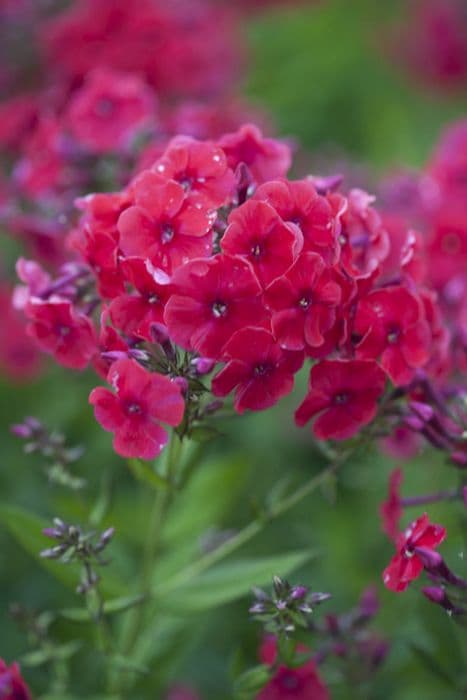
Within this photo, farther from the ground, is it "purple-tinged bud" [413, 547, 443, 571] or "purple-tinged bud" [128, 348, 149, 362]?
"purple-tinged bud" [128, 348, 149, 362]

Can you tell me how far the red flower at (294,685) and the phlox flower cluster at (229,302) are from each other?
1.72 feet

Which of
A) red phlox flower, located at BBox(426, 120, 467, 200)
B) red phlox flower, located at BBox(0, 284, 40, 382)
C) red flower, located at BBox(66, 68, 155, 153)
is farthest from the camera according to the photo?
red phlox flower, located at BBox(0, 284, 40, 382)

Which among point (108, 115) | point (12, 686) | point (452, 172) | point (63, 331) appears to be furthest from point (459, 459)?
point (108, 115)

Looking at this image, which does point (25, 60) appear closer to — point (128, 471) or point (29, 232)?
point (29, 232)

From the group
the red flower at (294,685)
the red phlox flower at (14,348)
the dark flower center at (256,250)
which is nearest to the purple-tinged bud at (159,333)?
the dark flower center at (256,250)

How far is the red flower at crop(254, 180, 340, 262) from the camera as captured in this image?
1879mm

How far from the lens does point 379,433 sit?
2094 mm

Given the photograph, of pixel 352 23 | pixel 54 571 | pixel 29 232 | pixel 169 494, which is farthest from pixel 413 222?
pixel 352 23

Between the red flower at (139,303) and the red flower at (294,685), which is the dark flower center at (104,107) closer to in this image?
the red flower at (139,303)

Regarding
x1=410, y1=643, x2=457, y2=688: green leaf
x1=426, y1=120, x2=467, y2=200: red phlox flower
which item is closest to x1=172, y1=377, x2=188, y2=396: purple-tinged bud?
x1=410, y1=643, x2=457, y2=688: green leaf

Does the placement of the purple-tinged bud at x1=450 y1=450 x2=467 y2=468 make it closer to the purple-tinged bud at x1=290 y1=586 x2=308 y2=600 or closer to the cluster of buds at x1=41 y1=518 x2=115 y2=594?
the purple-tinged bud at x1=290 y1=586 x2=308 y2=600

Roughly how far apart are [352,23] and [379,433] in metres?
3.56

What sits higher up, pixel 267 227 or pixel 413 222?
pixel 267 227

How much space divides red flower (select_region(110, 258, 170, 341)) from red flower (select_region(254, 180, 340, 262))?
10.5 inches
